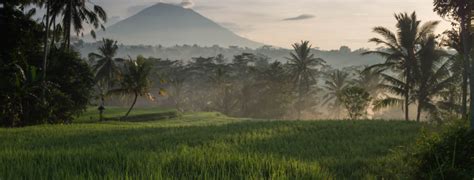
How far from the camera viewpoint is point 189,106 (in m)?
79.5

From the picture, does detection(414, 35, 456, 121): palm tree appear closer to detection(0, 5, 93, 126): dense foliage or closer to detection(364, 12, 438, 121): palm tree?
detection(364, 12, 438, 121): palm tree

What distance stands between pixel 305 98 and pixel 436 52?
44873mm

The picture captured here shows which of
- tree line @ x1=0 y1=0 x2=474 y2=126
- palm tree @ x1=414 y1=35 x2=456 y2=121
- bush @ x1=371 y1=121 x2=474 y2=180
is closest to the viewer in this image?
bush @ x1=371 y1=121 x2=474 y2=180

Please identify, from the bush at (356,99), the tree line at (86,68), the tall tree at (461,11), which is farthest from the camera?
the bush at (356,99)

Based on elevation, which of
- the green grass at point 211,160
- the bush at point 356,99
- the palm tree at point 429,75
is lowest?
the green grass at point 211,160

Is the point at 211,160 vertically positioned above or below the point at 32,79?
below

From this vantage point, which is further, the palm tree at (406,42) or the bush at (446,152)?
the palm tree at (406,42)

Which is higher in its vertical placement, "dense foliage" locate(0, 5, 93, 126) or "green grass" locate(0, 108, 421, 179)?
"dense foliage" locate(0, 5, 93, 126)

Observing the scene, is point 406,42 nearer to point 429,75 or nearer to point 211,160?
point 429,75

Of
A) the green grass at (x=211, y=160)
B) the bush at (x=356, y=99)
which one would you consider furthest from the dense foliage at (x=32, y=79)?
the bush at (x=356, y=99)

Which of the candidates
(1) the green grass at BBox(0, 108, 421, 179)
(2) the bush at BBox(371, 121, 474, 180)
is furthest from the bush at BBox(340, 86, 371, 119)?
(2) the bush at BBox(371, 121, 474, 180)

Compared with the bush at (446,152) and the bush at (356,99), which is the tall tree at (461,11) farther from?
the bush at (356,99)

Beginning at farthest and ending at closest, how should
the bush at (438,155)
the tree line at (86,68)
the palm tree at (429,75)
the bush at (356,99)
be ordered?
the bush at (356,99), the palm tree at (429,75), the tree line at (86,68), the bush at (438,155)

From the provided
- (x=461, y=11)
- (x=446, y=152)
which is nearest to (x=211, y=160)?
(x=446, y=152)
